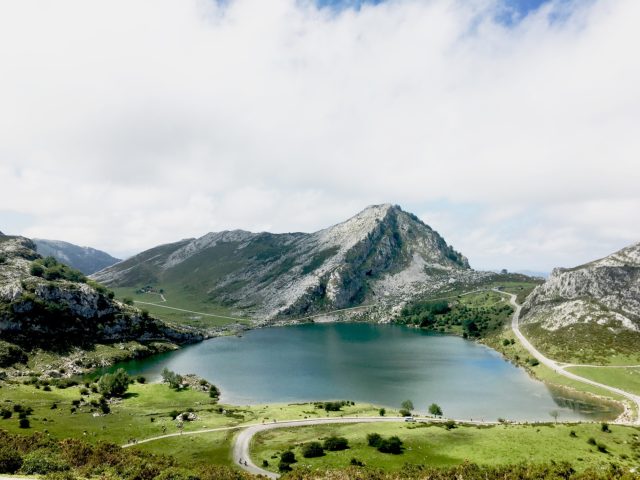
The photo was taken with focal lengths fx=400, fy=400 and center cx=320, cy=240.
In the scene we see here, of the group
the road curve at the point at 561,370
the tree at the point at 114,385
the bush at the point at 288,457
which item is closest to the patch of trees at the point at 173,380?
the tree at the point at 114,385

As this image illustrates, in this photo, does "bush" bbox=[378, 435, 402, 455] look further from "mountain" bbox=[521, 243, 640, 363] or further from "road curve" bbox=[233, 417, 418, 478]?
"mountain" bbox=[521, 243, 640, 363]

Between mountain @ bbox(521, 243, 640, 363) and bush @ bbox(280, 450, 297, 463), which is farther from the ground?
mountain @ bbox(521, 243, 640, 363)

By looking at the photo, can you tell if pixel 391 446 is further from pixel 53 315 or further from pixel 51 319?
pixel 53 315

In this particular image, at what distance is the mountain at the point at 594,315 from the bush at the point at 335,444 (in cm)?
11312

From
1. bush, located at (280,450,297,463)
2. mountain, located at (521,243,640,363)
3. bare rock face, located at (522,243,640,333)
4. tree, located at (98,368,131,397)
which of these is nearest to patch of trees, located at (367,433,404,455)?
bush, located at (280,450,297,463)

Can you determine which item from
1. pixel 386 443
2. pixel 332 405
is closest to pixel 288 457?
pixel 386 443

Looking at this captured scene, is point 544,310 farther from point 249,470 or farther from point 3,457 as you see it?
point 3,457

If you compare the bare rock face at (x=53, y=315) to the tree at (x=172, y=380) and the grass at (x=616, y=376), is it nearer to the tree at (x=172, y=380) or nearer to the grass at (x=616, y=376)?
the tree at (x=172, y=380)

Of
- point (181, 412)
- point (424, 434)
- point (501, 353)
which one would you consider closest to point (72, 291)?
point (181, 412)

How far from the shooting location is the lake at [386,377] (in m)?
109

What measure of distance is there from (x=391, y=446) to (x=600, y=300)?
154679mm

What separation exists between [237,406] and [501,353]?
4841 inches

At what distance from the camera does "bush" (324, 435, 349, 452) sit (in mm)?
69188

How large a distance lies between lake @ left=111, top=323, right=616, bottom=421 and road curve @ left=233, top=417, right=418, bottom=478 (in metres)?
21.5
